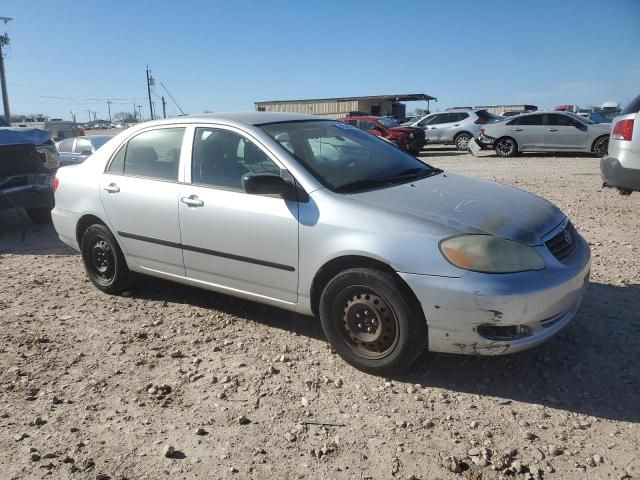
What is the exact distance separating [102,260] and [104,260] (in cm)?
3

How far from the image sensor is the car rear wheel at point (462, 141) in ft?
64.5

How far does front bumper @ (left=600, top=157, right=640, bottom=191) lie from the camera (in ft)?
19.2

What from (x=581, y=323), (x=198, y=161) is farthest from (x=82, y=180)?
(x=581, y=323)

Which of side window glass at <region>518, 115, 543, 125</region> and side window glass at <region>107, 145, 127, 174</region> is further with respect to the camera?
side window glass at <region>518, 115, 543, 125</region>

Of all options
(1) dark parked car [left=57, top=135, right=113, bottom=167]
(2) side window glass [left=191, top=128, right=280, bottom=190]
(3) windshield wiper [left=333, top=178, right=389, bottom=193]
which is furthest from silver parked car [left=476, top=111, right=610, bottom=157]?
(2) side window glass [left=191, top=128, right=280, bottom=190]

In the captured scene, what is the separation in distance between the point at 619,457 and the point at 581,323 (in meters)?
1.55

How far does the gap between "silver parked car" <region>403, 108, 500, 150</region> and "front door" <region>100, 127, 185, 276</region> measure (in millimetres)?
16581

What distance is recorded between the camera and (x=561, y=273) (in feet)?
10.2

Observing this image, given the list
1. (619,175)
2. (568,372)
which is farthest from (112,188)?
(619,175)

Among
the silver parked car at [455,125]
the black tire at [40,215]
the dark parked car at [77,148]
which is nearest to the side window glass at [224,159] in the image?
the black tire at [40,215]

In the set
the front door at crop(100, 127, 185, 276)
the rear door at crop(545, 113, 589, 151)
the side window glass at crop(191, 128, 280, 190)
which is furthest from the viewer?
the rear door at crop(545, 113, 589, 151)

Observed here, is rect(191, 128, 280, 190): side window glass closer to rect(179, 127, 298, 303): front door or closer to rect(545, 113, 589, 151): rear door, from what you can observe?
rect(179, 127, 298, 303): front door

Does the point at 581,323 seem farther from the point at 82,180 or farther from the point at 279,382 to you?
the point at 82,180

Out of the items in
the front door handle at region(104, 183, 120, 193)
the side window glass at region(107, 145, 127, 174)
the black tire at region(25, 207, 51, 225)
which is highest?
the side window glass at region(107, 145, 127, 174)
